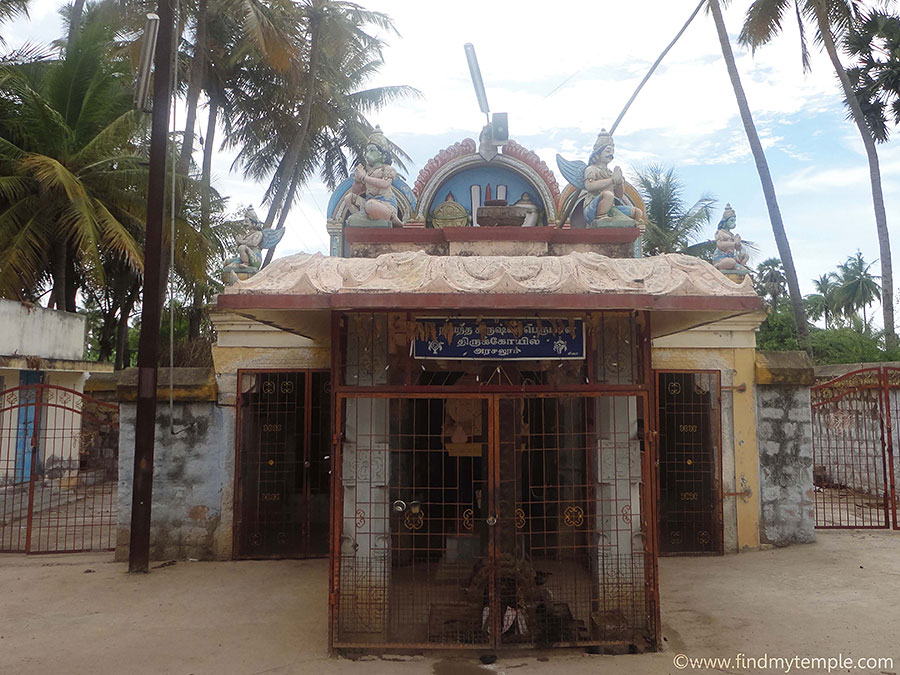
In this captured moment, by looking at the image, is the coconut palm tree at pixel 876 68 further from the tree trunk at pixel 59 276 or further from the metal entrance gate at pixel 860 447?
the tree trunk at pixel 59 276

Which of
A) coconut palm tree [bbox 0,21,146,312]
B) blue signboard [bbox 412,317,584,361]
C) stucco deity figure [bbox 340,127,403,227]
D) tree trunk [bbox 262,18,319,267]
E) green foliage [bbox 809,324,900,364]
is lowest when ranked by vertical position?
blue signboard [bbox 412,317,584,361]

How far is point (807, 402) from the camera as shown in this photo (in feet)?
28.6

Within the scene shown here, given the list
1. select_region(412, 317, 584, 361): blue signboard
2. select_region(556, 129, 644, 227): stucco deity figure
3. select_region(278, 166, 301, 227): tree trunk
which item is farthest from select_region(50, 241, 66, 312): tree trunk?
select_region(412, 317, 584, 361): blue signboard

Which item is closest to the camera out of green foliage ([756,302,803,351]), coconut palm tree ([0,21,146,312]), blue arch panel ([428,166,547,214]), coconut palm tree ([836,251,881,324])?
blue arch panel ([428,166,547,214])

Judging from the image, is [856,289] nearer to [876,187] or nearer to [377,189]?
[876,187]

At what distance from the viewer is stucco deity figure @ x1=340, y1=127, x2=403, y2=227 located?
283 inches

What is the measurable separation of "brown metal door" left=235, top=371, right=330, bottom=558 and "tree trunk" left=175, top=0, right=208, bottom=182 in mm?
7986

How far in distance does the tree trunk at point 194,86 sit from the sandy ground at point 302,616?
1024 cm

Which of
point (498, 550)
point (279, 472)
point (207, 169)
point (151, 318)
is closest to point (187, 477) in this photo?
point (279, 472)

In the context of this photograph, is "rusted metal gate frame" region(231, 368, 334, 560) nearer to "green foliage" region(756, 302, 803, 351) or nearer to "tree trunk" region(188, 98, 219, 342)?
"tree trunk" region(188, 98, 219, 342)

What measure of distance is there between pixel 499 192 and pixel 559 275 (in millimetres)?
4042

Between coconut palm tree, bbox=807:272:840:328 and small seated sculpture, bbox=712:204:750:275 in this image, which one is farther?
coconut palm tree, bbox=807:272:840:328

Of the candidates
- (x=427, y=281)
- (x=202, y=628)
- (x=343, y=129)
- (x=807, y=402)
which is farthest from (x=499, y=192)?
(x=343, y=129)

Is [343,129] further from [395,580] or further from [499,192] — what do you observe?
[395,580]
